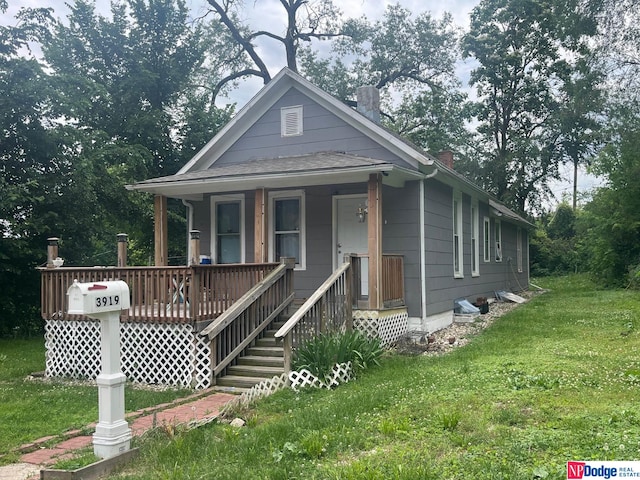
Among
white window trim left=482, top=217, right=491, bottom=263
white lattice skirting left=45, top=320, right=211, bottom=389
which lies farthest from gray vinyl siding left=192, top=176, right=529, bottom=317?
white lattice skirting left=45, top=320, right=211, bottom=389

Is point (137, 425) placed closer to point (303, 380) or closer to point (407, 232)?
point (303, 380)

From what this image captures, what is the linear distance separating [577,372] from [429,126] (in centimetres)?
2290

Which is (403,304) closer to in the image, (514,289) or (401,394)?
(401,394)

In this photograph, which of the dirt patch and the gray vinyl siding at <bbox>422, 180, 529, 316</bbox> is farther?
the gray vinyl siding at <bbox>422, 180, 529, 316</bbox>

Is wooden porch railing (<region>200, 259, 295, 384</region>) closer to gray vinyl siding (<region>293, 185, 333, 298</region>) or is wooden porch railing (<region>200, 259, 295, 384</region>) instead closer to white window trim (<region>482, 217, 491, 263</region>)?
gray vinyl siding (<region>293, 185, 333, 298</region>)

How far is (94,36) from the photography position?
19.9 metres

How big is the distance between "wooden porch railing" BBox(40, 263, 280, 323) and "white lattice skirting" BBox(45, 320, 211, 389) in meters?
0.19

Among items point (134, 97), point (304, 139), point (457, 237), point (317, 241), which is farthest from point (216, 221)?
point (134, 97)

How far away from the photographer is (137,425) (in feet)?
19.4

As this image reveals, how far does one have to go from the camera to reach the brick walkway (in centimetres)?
482

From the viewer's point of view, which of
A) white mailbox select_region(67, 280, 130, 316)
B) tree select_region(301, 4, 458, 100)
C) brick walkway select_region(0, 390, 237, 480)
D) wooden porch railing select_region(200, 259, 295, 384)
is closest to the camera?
brick walkway select_region(0, 390, 237, 480)

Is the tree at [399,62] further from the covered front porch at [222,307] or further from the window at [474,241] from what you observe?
the covered front porch at [222,307]

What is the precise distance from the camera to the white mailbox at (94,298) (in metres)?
4.94

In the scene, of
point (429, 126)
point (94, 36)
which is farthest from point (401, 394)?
point (429, 126)
